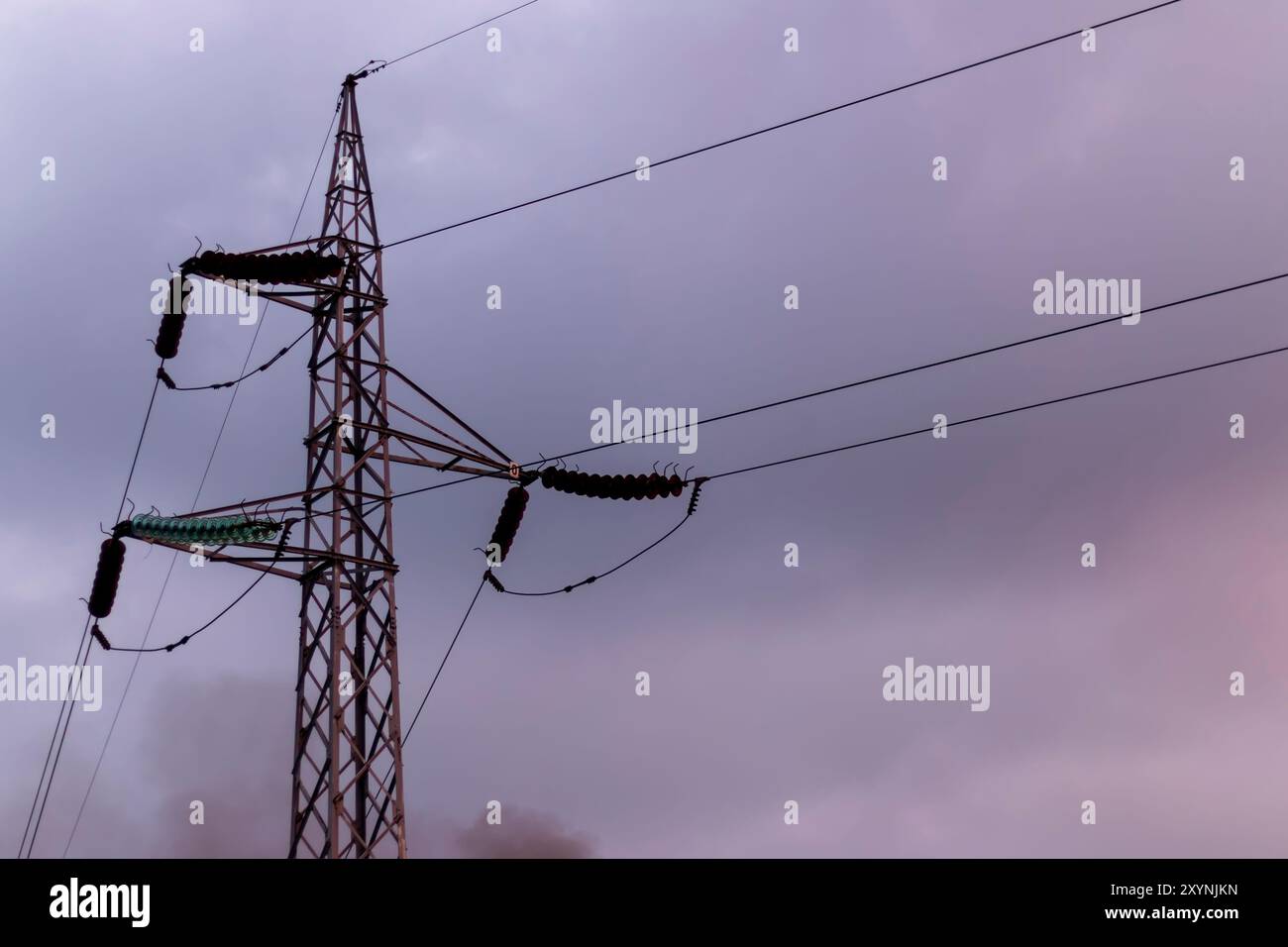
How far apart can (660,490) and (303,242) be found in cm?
734

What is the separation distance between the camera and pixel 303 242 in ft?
81.4

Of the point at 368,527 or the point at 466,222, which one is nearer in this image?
the point at 368,527

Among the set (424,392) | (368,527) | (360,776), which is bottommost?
(360,776)

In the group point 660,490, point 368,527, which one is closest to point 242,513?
point 368,527

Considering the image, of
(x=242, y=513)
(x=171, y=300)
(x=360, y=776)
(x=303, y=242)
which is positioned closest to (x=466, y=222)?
(x=303, y=242)

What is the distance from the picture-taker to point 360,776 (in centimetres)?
2242

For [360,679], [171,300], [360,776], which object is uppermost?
[171,300]
